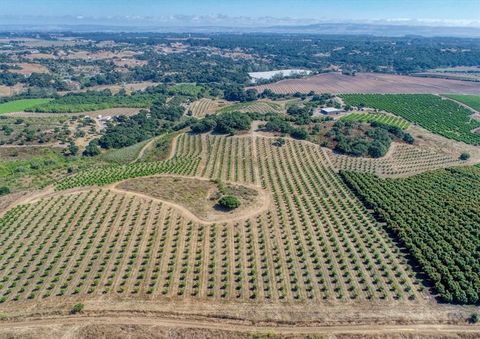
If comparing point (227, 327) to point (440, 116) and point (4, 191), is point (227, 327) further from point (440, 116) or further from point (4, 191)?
point (440, 116)

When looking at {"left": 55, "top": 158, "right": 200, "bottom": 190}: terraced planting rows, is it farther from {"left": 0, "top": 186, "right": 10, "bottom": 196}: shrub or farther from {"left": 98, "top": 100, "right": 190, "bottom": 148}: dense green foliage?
{"left": 98, "top": 100, "right": 190, "bottom": 148}: dense green foliage

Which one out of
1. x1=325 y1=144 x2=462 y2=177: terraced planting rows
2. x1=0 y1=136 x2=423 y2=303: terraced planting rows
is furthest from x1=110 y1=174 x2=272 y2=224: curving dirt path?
x1=325 y1=144 x2=462 y2=177: terraced planting rows

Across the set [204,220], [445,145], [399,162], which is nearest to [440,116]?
[445,145]

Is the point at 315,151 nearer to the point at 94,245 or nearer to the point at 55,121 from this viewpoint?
the point at 94,245

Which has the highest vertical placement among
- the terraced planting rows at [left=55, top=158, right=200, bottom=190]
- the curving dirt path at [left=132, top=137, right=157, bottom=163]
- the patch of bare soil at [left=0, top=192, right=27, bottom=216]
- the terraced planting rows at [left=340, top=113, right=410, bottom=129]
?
the terraced planting rows at [left=340, top=113, right=410, bottom=129]

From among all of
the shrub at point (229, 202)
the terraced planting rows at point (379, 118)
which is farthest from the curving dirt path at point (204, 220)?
the terraced planting rows at point (379, 118)

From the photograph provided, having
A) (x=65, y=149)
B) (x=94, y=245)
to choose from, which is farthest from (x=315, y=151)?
(x=65, y=149)

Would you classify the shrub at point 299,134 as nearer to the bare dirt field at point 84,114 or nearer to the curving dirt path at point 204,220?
the curving dirt path at point 204,220
